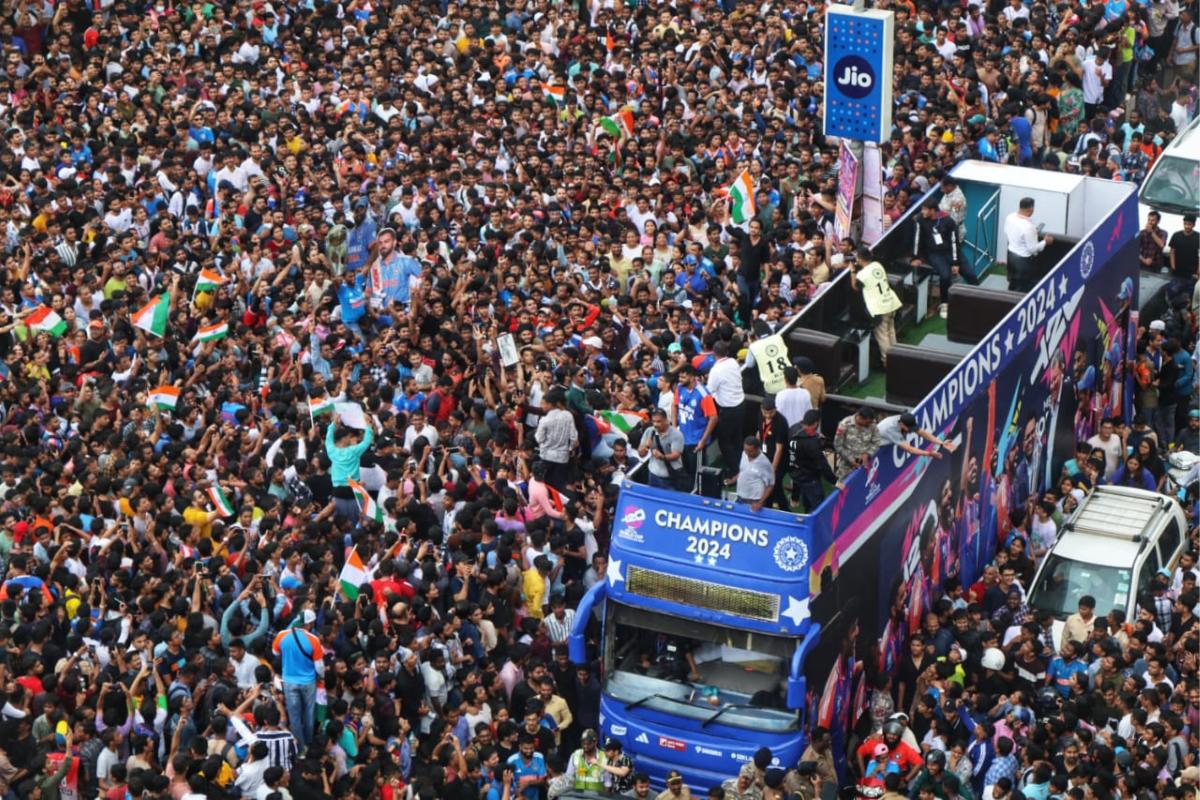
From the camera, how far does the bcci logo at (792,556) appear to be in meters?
21.1

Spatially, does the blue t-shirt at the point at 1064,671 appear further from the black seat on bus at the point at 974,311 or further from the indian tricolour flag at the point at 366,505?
the indian tricolour flag at the point at 366,505

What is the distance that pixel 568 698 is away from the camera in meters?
22.7

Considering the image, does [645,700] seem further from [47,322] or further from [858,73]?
[47,322]

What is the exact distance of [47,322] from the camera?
92.9ft

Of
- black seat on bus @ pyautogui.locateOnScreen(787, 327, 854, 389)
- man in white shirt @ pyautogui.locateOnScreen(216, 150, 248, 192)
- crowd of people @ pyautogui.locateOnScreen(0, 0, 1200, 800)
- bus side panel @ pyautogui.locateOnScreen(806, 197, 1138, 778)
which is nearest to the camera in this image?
crowd of people @ pyautogui.locateOnScreen(0, 0, 1200, 800)

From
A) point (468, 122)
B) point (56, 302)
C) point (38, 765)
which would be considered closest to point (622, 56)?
point (468, 122)

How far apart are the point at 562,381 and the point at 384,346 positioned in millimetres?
2569

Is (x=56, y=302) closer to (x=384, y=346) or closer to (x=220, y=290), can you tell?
(x=220, y=290)

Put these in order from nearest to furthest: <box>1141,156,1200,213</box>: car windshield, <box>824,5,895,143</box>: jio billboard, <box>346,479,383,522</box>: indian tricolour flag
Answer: <box>346,479,383,522</box>: indian tricolour flag → <box>824,5,895,143</box>: jio billboard → <box>1141,156,1200,213</box>: car windshield

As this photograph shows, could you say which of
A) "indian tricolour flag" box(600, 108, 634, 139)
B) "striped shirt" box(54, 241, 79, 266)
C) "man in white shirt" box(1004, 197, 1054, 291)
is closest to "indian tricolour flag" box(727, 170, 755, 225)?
"indian tricolour flag" box(600, 108, 634, 139)

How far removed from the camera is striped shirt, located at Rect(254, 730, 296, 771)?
2070 cm

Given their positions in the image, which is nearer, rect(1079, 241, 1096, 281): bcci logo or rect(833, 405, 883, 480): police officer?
rect(833, 405, 883, 480): police officer

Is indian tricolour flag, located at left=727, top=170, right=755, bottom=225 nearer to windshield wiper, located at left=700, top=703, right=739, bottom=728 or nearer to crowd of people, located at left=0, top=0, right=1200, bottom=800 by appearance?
crowd of people, located at left=0, top=0, right=1200, bottom=800

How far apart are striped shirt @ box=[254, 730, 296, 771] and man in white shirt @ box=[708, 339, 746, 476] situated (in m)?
5.22
